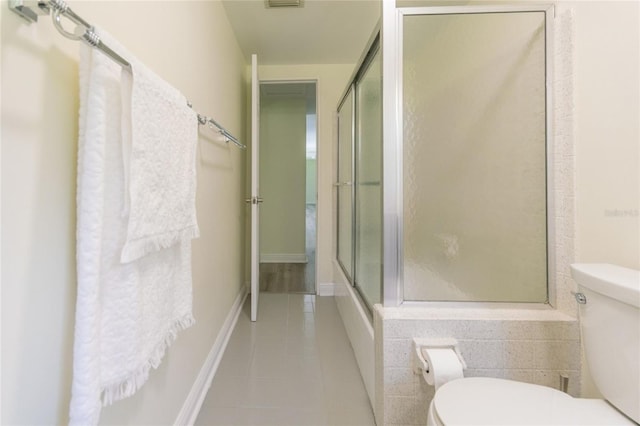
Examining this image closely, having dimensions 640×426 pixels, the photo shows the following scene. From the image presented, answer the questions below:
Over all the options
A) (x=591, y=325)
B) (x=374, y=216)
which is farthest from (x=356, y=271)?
(x=591, y=325)

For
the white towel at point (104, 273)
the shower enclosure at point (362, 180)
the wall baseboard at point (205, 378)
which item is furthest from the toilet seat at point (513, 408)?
the wall baseboard at point (205, 378)

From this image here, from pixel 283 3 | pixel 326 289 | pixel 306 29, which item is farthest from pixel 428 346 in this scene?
pixel 306 29

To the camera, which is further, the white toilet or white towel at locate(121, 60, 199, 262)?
the white toilet

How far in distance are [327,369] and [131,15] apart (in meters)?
1.76

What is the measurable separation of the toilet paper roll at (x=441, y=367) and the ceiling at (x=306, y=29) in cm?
207

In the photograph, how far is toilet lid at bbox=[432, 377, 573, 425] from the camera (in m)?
0.75

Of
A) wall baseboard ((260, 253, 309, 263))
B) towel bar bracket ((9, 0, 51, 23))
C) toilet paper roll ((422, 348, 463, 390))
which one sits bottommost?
wall baseboard ((260, 253, 309, 263))

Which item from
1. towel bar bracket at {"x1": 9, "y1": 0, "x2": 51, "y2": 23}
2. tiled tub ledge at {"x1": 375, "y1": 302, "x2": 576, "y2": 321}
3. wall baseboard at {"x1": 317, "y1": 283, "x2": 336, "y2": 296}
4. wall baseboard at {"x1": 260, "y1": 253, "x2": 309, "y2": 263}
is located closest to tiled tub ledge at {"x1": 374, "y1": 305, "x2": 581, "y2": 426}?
tiled tub ledge at {"x1": 375, "y1": 302, "x2": 576, "y2": 321}

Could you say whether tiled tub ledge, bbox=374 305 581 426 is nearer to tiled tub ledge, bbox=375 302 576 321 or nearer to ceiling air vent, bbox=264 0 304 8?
tiled tub ledge, bbox=375 302 576 321

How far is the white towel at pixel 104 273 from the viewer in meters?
0.54

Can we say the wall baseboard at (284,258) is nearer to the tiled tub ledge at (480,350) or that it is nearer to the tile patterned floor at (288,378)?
the tile patterned floor at (288,378)

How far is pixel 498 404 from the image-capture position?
80 centimetres

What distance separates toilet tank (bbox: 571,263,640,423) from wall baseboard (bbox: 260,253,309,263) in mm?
3601

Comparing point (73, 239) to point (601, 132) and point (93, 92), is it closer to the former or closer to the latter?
point (93, 92)
